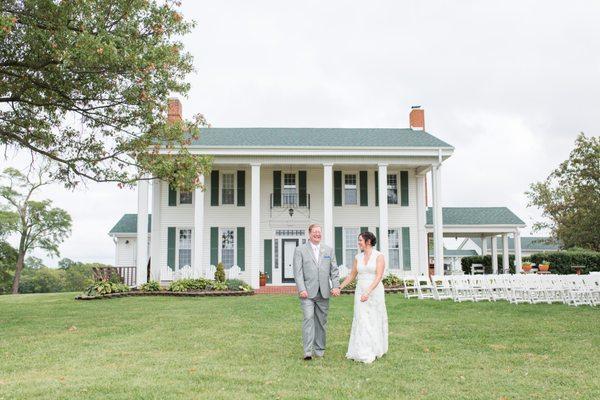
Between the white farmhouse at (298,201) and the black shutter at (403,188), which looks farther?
the black shutter at (403,188)

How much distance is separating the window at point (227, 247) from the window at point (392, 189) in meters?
7.15

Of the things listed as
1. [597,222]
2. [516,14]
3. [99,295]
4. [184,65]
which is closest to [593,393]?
[184,65]

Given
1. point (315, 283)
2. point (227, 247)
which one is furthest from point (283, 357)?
point (227, 247)

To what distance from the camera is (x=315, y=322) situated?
8047 mm

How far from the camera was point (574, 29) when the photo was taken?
16.9 m

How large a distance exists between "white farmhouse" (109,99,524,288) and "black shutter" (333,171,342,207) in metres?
0.04

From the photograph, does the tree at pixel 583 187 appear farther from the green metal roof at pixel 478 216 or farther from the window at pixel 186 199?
the window at pixel 186 199

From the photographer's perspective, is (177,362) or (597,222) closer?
(177,362)

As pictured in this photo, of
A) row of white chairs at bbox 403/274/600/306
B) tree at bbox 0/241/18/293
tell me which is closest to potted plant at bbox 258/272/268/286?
row of white chairs at bbox 403/274/600/306

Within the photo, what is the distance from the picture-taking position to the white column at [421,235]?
1011 inches

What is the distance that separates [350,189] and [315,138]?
278 centimetres

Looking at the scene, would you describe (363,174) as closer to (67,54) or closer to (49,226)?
(67,54)

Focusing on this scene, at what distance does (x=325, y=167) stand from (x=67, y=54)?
14.3m

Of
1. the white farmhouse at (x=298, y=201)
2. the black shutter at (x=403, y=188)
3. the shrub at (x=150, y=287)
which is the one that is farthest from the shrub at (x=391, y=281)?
the shrub at (x=150, y=287)
